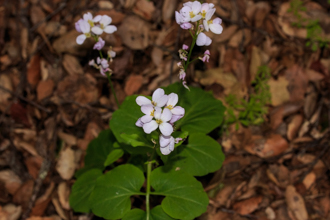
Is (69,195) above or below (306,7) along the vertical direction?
below

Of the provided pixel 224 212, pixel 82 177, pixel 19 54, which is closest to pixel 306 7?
pixel 224 212

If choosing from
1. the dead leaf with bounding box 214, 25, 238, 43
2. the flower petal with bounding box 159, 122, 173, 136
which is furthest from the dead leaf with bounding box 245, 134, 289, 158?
the flower petal with bounding box 159, 122, 173, 136

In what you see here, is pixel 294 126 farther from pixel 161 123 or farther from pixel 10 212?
pixel 10 212

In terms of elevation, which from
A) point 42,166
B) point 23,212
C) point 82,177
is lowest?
point 23,212

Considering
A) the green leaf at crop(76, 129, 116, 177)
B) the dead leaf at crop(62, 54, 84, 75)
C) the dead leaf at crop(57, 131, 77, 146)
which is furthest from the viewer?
the dead leaf at crop(62, 54, 84, 75)

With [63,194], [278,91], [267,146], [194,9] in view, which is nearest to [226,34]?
[278,91]

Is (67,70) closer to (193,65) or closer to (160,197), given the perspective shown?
(193,65)

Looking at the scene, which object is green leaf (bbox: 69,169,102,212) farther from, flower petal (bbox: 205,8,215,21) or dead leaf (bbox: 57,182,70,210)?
flower petal (bbox: 205,8,215,21)
